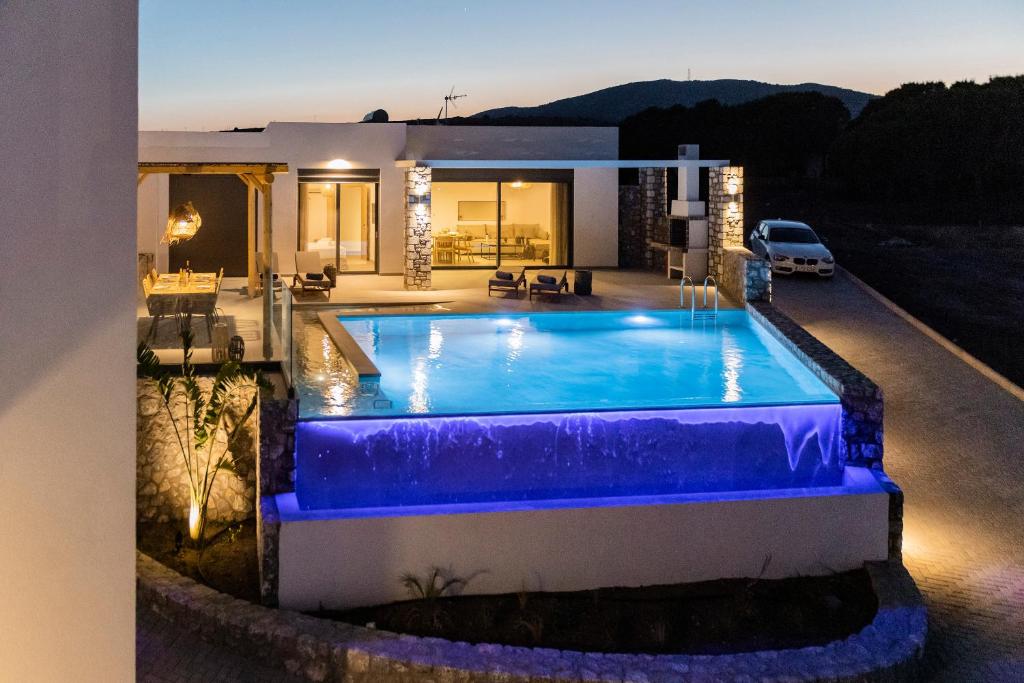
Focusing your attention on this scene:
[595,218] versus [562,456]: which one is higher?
[595,218]

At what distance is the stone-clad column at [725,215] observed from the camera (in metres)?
18.7

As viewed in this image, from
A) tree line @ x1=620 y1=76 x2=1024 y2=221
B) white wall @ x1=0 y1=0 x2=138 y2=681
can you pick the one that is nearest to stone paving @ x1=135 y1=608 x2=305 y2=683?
white wall @ x1=0 y1=0 x2=138 y2=681

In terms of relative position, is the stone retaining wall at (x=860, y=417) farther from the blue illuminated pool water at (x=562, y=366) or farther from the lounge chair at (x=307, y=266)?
the lounge chair at (x=307, y=266)

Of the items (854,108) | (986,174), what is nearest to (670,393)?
(986,174)

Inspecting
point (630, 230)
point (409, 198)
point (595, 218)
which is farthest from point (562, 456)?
point (630, 230)

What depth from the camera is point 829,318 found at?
16922 millimetres

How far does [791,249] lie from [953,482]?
9.78 m

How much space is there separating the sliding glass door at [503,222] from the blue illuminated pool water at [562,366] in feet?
22.8

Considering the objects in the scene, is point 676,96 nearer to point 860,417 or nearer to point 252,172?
point 252,172

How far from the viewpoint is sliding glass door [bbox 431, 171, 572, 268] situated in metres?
22.8

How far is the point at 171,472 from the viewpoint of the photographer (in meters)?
10.3

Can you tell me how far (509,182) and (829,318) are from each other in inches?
321

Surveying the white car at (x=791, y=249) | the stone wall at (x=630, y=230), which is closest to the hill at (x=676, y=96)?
the stone wall at (x=630, y=230)

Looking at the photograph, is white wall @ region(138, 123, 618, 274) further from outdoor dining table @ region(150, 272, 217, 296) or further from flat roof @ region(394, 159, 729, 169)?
outdoor dining table @ region(150, 272, 217, 296)
